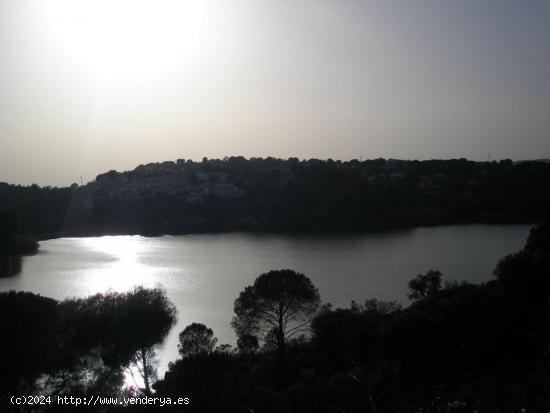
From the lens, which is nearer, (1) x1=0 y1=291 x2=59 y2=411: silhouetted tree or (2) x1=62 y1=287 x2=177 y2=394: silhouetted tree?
(1) x1=0 y1=291 x2=59 y2=411: silhouetted tree

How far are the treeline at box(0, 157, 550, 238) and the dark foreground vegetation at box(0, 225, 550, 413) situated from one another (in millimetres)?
45884

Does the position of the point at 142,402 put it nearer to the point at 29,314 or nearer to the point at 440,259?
the point at 29,314

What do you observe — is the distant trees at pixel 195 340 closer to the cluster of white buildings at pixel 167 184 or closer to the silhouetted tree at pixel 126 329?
the silhouetted tree at pixel 126 329

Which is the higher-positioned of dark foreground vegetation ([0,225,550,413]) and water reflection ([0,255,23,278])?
dark foreground vegetation ([0,225,550,413])

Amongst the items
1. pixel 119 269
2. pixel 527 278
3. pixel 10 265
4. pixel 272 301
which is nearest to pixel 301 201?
pixel 119 269

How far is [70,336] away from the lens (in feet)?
50.5

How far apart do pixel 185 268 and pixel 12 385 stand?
2618 cm

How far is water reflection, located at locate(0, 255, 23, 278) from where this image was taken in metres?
38.0

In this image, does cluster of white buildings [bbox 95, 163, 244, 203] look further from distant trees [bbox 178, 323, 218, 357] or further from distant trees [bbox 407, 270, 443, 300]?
distant trees [bbox 178, 323, 218, 357]

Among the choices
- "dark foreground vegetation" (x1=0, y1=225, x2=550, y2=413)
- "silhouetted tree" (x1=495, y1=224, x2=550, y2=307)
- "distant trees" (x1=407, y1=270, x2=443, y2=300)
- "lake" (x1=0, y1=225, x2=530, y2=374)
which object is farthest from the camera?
"lake" (x1=0, y1=225, x2=530, y2=374)

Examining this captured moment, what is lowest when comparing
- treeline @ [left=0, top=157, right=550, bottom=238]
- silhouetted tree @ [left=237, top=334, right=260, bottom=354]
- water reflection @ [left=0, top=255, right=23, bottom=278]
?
water reflection @ [left=0, top=255, right=23, bottom=278]

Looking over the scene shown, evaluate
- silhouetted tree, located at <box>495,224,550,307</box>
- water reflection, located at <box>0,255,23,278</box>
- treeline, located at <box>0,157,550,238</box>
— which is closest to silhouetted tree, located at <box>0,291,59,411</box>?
silhouetted tree, located at <box>495,224,550,307</box>

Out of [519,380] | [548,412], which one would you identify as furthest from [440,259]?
[548,412]

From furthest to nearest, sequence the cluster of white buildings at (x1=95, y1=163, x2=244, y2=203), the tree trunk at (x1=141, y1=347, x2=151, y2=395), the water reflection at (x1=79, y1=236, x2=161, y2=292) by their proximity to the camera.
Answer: the cluster of white buildings at (x1=95, y1=163, x2=244, y2=203), the water reflection at (x1=79, y1=236, x2=161, y2=292), the tree trunk at (x1=141, y1=347, x2=151, y2=395)
